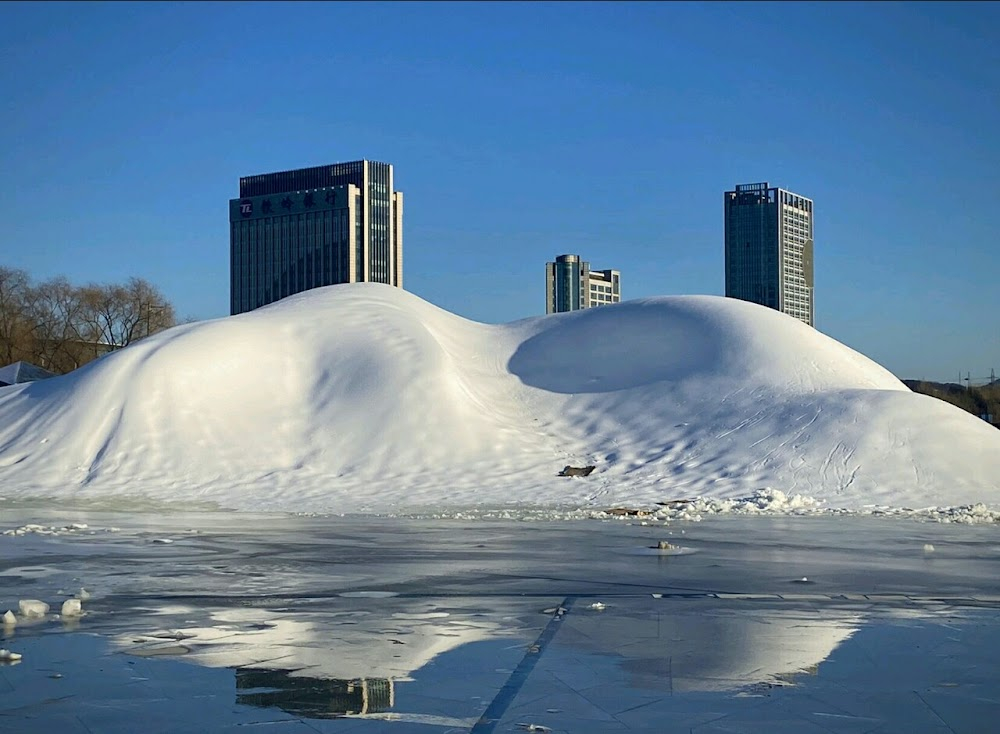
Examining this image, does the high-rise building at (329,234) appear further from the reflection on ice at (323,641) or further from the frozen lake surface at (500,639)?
the reflection on ice at (323,641)

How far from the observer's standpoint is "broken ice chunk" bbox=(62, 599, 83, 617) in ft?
30.6

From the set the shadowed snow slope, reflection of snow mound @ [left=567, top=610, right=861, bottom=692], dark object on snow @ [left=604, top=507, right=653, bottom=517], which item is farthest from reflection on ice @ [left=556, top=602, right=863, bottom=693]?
the shadowed snow slope

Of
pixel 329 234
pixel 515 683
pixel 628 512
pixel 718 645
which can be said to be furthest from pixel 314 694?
pixel 329 234

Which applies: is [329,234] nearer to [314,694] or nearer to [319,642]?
[319,642]

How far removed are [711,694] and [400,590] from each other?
508 centimetres

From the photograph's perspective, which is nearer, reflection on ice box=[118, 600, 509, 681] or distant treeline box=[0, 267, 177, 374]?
reflection on ice box=[118, 600, 509, 681]

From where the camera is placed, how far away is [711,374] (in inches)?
1566

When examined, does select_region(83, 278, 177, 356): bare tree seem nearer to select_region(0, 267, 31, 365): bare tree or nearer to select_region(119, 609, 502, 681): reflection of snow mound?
select_region(0, 267, 31, 365): bare tree

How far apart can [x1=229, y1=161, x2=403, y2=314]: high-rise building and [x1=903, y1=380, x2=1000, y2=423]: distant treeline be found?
3417 inches

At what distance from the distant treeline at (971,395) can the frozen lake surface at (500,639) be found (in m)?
131

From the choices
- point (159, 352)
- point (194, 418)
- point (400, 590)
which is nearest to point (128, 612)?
point (400, 590)

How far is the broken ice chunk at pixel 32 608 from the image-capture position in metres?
9.27

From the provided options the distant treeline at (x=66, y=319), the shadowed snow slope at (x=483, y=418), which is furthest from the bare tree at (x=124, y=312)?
the shadowed snow slope at (x=483, y=418)

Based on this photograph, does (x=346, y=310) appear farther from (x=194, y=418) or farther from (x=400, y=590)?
(x=400, y=590)
